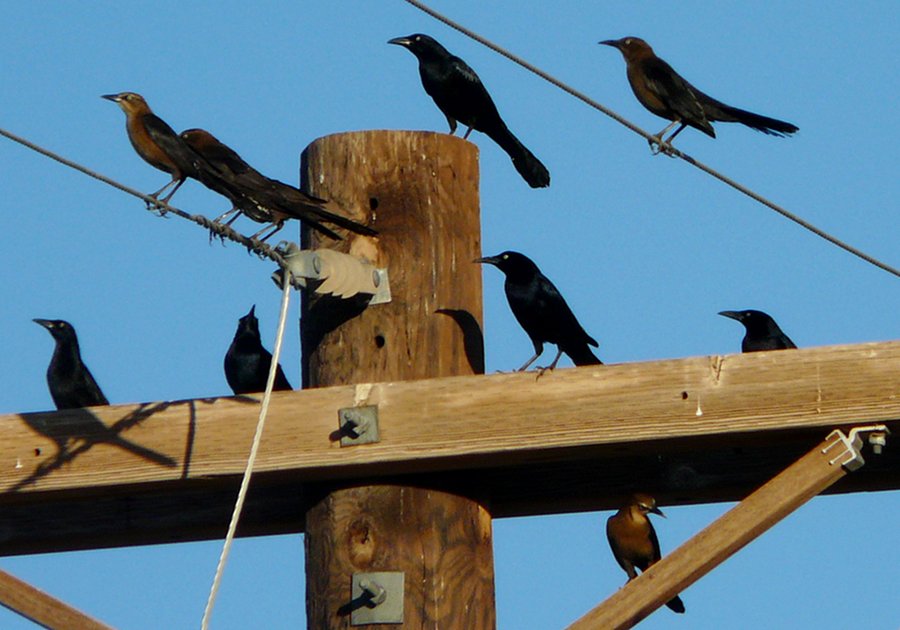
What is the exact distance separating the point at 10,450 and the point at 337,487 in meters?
0.80

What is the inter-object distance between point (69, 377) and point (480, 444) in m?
Answer: 3.74

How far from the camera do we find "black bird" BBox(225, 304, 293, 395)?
7352mm

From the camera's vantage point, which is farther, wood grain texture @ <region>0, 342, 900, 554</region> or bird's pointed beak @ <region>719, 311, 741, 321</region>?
bird's pointed beak @ <region>719, 311, 741, 321</region>

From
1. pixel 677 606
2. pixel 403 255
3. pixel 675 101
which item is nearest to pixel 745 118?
pixel 675 101

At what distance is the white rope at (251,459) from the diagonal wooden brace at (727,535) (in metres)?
0.75

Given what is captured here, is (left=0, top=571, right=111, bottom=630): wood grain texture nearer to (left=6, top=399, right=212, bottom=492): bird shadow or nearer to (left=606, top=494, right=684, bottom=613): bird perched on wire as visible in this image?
(left=6, top=399, right=212, bottom=492): bird shadow

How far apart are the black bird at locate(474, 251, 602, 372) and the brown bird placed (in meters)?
1.28

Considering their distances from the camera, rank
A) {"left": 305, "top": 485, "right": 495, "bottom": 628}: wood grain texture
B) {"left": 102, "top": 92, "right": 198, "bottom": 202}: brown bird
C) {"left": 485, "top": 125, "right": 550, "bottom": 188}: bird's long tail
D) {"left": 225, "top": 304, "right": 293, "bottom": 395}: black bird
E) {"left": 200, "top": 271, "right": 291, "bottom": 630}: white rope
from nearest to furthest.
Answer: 1. {"left": 200, "top": 271, "right": 291, "bottom": 630}: white rope
2. {"left": 305, "top": 485, "right": 495, "bottom": 628}: wood grain texture
3. {"left": 102, "top": 92, "right": 198, "bottom": 202}: brown bird
4. {"left": 485, "top": 125, "right": 550, "bottom": 188}: bird's long tail
5. {"left": 225, "top": 304, "right": 293, "bottom": 395}: black bird

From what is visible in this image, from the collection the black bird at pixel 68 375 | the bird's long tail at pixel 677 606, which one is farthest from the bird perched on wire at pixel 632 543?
the black bird at pixel 68 375

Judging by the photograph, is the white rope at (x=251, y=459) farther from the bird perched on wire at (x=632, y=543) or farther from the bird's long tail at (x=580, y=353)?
the bird's long tail at (x=580, y=353)

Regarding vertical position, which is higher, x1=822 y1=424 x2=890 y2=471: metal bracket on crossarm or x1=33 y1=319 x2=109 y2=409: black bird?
x1=33 y1=319 x2=109 y2=409: black bird

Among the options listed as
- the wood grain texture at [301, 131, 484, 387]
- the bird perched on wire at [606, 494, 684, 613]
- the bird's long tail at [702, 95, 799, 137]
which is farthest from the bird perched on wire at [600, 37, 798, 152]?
the wood grain texture at [301, 131, 484, 387]

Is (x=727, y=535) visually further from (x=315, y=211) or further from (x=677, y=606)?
(x=677, y=606)

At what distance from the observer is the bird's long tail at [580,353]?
641 cm
